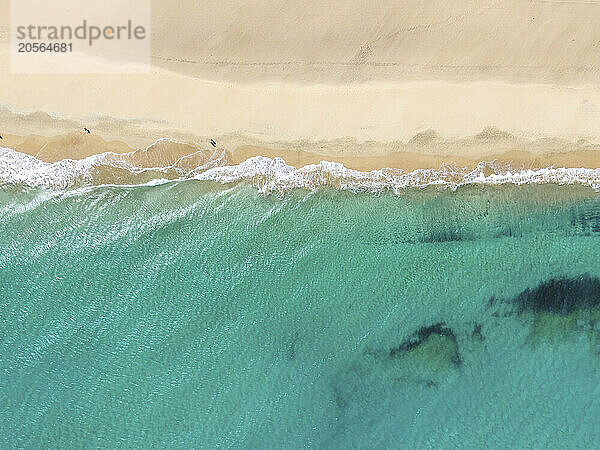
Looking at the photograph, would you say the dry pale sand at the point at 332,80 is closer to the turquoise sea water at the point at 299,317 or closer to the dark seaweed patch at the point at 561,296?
the turquoise sea water at the point at 299,317

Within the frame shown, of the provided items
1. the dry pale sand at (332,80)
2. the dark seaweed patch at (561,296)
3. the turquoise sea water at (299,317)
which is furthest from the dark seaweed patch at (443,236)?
the dry pale sand at (332,80)

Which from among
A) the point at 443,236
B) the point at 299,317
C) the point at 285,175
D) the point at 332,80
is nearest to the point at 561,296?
the point at 443,236

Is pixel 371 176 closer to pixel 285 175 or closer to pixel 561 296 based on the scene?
pixel 285 175

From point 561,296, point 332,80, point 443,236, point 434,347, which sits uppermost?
point 332,80

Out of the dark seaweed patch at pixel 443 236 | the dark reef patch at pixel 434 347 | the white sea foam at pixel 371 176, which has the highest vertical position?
the white sea foam at pixel 371 176

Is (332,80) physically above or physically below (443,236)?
above

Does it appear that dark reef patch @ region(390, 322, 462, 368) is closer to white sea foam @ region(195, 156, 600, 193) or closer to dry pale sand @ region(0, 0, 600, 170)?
white sea foam @ region(195, 156, 600, 193)
